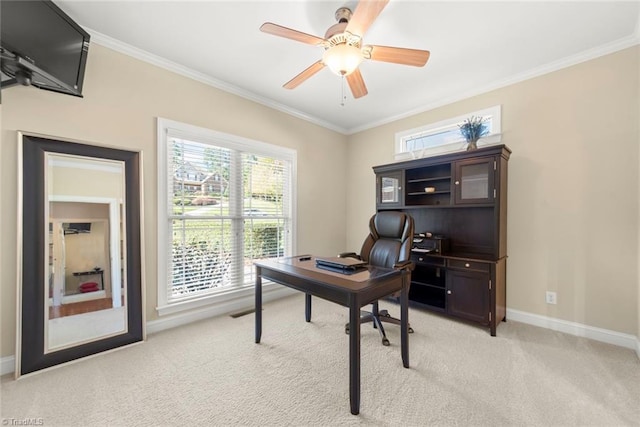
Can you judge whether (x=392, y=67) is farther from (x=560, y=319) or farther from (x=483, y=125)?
(x=560, y=319)

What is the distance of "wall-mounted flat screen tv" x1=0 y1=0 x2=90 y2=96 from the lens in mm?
1564

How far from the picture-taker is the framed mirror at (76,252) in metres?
2.00

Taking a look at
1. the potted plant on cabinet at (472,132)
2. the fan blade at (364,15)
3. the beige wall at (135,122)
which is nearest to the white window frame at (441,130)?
the potted plant on cabinet at (472,132)

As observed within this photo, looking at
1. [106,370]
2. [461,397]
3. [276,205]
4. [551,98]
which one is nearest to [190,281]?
[106,370]

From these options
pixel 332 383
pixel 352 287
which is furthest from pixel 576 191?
pixel 332 383

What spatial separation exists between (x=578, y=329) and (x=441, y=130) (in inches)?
107

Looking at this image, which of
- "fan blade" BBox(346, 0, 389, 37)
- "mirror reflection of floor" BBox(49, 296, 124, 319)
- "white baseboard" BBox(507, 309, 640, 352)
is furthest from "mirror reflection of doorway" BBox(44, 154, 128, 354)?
"white baseboard" BBox(507, 309, 640, 352)

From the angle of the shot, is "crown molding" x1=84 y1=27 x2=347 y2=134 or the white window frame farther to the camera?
the white window frame

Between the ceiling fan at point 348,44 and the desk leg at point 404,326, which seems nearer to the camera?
the ceiling fan at point 348,44

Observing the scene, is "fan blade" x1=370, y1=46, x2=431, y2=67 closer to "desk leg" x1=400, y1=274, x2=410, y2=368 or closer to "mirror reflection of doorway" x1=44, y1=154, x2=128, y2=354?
"desk leg" x1=400, y1=274, x2=410, y2=368

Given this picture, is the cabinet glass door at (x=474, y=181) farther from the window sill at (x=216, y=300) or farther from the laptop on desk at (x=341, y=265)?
the window sill at (x=216, y=300)

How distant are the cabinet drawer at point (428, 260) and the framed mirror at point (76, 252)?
308 centimetres

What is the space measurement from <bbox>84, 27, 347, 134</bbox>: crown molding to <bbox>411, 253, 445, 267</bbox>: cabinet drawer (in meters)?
2.65

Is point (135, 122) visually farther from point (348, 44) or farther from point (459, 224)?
point (459, 224)
